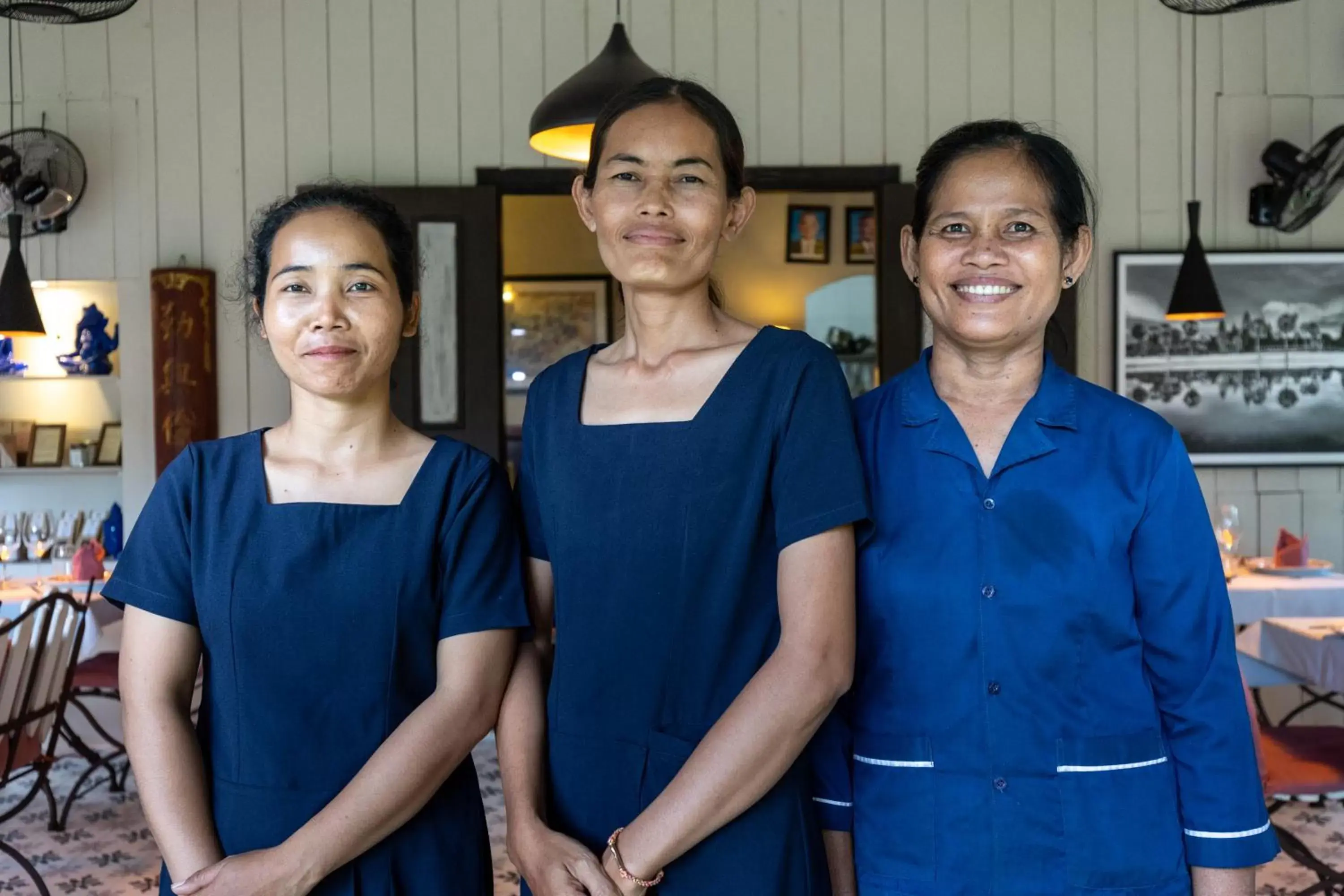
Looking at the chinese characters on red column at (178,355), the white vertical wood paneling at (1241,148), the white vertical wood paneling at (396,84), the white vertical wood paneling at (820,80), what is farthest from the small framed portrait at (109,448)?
the white vertical wood paneling at (1241,148)

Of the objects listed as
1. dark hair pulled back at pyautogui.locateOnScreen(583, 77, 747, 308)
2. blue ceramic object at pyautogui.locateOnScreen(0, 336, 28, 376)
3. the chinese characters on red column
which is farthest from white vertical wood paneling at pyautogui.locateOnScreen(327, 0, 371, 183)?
dark hair pulled back at pyautogui.locateOnScreen(583, 77, 747, 308)

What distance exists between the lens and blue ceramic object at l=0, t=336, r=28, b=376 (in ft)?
17.5

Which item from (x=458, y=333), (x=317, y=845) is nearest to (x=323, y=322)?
(x=317, y=845)

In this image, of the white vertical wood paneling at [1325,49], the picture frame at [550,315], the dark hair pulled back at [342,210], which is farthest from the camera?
the picture frame at [550,315]

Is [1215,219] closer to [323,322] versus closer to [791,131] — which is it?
[791,131]

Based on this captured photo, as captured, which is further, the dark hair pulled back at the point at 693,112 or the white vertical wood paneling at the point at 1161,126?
the white vertical wood paneling at the point at 1161,126

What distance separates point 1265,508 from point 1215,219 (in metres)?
1.38

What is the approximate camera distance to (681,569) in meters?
1.35

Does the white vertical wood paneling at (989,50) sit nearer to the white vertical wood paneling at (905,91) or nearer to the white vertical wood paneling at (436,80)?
the white vertical wood paneling at (905,91)

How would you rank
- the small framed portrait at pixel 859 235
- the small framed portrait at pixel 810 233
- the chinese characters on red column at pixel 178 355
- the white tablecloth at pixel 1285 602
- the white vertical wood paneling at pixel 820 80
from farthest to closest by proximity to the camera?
the small framed portrait at pixel 810 233 < the small framed portrait at pixel 859 235 < the white vertical wood paneling at pixel 820 80 < the chinese characters on red column at pixel 178 355 < the white tablecloth at pixel 1285 602

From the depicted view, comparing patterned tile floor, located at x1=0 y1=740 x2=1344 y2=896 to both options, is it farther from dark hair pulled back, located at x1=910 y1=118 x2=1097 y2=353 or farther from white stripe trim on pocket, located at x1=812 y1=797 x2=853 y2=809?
dark hair pulled back, located at x1=910 y1=118 x2=1097 y2=353

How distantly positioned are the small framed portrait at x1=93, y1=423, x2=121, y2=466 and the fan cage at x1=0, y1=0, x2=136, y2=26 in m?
2.54

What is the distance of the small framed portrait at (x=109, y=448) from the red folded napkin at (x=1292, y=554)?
513 cm

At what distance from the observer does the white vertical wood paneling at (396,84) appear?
5145 mm
